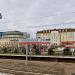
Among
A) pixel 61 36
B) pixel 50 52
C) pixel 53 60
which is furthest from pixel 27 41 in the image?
pixel 61 36

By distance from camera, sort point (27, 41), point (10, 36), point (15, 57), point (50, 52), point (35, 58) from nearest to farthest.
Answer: point (27, 41) < point (35, 58) < point (15, 57) < point (50, 52) < point (10, 36)

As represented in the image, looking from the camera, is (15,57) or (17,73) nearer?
(17,73)

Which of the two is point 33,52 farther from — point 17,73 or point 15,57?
point 17,73

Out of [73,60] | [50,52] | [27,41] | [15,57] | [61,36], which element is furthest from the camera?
[61,36]

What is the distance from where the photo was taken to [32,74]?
1822 centimetres

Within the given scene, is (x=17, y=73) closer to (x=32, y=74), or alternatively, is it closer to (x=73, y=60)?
(x=32, y=74)

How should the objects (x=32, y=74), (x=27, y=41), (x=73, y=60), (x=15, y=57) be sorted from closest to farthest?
(x=32, y=74) < (x=27, y=41) < (x=73, y=60) < (x=15, y=57)

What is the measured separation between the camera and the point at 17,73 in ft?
62.2

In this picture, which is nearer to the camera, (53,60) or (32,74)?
(32,74)

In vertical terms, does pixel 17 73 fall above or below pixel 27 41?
below

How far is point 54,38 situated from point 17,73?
10211 centimetres

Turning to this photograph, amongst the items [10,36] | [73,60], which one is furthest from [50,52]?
[10,36]

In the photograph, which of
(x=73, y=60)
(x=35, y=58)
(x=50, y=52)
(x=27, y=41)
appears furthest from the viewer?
(x=50, y=52)

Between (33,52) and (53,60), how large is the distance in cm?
1052
